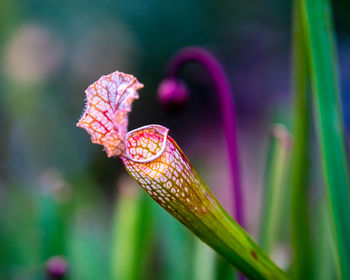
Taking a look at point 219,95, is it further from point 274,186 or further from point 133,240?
point 133,240

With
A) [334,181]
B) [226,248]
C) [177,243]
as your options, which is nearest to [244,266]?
[226,248]

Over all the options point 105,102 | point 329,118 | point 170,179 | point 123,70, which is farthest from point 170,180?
point 123,70

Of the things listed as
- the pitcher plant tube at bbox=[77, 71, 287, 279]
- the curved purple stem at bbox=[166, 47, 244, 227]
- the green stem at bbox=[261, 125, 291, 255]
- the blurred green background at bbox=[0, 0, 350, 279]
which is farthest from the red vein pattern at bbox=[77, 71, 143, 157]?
the blurred green background at bbox=[0, 0, 350, 279]

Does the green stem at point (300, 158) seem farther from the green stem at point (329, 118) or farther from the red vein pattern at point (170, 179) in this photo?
the red vein pattern at point (170, 179)

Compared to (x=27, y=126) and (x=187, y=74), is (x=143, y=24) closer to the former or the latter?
(x=187, y=74)

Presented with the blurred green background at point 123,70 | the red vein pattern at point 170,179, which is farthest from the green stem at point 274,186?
the blurred green background at point 123,70

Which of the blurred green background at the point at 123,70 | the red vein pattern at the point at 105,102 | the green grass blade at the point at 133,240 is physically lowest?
the green grass blade at the point at 133,240

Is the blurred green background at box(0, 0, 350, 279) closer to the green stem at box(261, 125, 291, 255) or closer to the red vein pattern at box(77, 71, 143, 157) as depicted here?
the green stem at box(261, 125, 291, 255)
